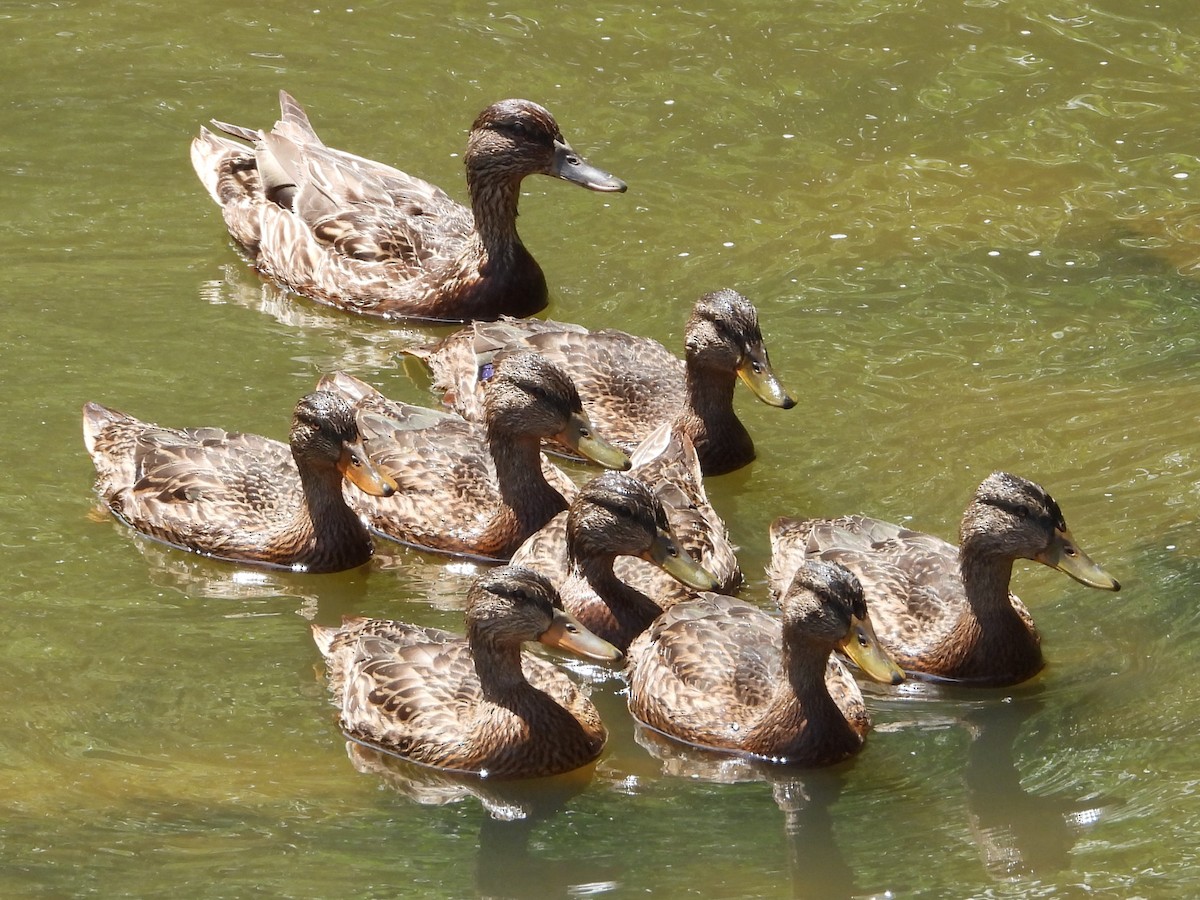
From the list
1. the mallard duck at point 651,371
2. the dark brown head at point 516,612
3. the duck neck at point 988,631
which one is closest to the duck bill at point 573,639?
the dark brown head at point 516,612

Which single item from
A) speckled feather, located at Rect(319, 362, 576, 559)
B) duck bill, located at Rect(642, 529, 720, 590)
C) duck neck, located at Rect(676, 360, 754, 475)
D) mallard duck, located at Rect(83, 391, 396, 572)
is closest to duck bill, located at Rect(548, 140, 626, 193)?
duck neck, located at Rect(676, 360, 754, 475)

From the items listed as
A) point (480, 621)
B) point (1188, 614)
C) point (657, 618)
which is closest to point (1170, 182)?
point (1188, 614)

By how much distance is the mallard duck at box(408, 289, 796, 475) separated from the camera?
1009 cm

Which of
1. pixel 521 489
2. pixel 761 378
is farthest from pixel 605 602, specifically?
pixel 761 378

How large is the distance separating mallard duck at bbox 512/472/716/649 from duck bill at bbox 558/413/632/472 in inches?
35.1

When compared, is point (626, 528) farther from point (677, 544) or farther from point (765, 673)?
point (765, 673)

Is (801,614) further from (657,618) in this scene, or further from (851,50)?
(851,50)

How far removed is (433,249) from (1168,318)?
162 inches

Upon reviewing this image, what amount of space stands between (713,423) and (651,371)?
1.83ft

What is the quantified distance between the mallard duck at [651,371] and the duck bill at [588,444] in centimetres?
48

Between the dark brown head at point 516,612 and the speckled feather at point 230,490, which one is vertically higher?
the dark brown head at point 516,612

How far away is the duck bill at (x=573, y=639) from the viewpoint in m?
8.10

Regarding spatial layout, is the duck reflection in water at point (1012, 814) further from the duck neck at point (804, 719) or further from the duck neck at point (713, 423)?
the duck neck at point (713, 423)

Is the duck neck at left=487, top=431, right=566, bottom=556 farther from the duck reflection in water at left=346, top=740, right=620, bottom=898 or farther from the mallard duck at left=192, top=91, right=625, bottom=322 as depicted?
the mallard duck at left=192, top=91, right=625, bottom=322
